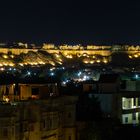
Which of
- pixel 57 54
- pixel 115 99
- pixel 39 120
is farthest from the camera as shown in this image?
pixel 57 54

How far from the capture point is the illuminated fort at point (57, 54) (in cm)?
12556

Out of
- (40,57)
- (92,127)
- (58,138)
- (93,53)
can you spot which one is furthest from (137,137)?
(93,53)

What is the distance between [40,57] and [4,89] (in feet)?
356

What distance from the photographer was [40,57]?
133m

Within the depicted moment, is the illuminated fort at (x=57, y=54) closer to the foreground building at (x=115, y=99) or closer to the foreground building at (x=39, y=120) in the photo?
the foreground building at (x=115, y=99)

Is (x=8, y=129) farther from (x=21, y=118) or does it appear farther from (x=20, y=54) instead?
(x=20, y=54)

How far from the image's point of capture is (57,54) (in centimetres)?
14962

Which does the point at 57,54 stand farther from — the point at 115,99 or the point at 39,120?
the point at 39,120

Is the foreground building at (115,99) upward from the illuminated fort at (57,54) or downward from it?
downward

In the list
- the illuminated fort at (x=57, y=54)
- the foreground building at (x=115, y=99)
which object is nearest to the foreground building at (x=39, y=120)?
the foreground building at (x=115, y=99)

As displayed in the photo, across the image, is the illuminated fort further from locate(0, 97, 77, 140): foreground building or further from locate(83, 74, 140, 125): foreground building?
locate(0, 97, 77, 140): foreground building

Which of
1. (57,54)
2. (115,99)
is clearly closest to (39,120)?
(115,99)

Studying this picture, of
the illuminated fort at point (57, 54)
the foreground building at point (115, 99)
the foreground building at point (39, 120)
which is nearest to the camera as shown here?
the foreground building at point (39, 120)

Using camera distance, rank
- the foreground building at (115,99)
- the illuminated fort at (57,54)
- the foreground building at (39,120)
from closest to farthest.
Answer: the foreground building at (39,120), the foreground building at (115,99), the illuminated fort at (57,54)
